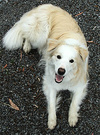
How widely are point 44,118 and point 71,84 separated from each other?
854mm

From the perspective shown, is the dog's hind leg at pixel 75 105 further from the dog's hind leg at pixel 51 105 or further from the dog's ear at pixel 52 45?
the dog's ear at pixel 52 45

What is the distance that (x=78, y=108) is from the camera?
3172mm

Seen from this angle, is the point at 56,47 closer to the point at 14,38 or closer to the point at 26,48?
the point at 26,48

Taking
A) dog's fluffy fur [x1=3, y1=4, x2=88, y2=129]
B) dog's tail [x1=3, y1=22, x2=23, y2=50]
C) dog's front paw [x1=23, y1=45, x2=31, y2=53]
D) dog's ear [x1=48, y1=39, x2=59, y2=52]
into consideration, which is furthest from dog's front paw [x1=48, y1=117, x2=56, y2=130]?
dog's tail [x1=3, y1=22, x2=23, y2=50]

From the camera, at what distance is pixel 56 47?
269cm

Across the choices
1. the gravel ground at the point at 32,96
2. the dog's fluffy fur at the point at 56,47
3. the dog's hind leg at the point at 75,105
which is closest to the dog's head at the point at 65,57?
the dog's fluffy fur at the point at 56,47

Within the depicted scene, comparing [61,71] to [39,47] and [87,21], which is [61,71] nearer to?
[39,47]

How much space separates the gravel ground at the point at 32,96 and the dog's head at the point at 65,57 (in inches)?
37.0

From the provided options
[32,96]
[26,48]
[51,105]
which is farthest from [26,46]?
[51,105]

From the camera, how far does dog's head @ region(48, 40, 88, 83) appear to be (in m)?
2.41

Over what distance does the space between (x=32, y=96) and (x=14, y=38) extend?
138 cm

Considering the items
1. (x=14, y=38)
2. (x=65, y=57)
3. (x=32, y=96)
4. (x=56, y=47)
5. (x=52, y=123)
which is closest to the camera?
(x=65, y=57)

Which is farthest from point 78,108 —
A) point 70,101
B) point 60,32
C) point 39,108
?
point 60,32

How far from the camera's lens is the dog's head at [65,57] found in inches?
94.8
